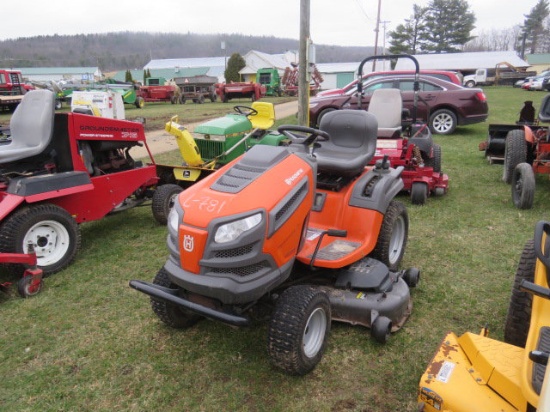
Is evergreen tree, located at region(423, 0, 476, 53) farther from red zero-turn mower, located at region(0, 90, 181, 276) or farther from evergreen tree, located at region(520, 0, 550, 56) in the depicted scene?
red zero-turn mower, located at region(0, 90, 181, 276)

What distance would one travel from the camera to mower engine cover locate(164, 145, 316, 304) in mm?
2316

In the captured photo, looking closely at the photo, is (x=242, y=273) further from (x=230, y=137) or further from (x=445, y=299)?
(x=230, y=137)

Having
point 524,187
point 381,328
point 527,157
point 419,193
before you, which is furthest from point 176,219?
point 527,157

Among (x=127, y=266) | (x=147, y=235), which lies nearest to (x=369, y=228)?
(x=127, y=266)

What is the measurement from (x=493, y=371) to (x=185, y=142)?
15.0ft

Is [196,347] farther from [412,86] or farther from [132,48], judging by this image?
[132,48]

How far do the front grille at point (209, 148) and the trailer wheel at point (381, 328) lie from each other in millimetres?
4000

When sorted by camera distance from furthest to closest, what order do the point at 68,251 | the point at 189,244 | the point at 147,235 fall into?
the point at 147,235 < the point at 68,251 < the point at 189,244

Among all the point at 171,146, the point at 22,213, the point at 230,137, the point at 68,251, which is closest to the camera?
the point at 22,213

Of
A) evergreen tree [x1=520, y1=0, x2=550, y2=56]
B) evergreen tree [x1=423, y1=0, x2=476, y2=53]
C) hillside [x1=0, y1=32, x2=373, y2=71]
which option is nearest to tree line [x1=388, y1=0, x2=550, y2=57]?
evergreen tree [x1=423, y1=0, x2=476, y2=53]

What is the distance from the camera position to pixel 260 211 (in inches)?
93.4

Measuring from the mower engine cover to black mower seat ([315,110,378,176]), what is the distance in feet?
3.49

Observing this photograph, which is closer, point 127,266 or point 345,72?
point 127,266

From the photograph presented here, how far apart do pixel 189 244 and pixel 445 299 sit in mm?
2206
